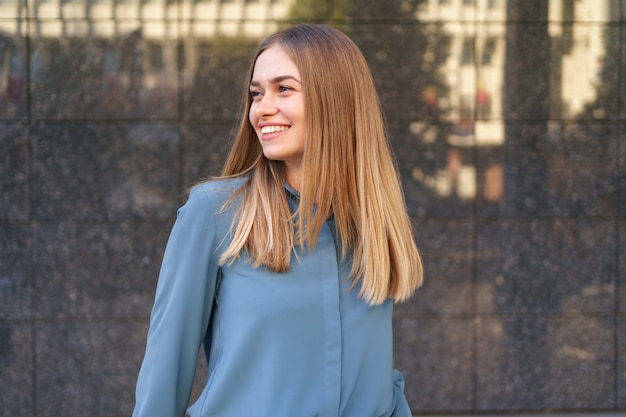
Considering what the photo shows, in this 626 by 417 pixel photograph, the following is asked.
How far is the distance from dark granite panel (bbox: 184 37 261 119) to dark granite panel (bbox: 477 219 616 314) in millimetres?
1905

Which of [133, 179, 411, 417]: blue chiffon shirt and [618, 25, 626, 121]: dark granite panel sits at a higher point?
[618, 25, 626, 121]: dark granite panel

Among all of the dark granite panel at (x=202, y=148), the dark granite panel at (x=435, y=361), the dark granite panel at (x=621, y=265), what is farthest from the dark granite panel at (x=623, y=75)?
the dark granite panel at (x=202, y=148)

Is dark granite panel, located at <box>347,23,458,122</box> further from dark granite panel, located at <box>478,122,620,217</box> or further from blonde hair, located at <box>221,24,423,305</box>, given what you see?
blonde hair, located at <box>221,24,423,305</box>

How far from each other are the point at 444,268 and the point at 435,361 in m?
0.64

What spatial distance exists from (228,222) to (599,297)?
13.0ft

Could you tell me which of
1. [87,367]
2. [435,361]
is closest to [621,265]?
[435,361]

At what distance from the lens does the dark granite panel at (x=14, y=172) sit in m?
4.98

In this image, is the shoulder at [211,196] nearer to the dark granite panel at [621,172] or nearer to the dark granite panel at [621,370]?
the dark granite panel at [621,172]

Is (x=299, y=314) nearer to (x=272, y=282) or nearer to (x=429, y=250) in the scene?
(x=272, y=282)

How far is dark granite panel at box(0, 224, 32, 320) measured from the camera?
16.4ft

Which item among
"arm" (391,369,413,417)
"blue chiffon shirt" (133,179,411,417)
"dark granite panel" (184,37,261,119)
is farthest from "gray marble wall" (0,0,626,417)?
"blue chiffon shirt" (133,179,411,417)

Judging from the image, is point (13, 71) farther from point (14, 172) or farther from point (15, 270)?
point (15, 270)

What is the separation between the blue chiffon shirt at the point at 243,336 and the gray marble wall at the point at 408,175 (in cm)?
315

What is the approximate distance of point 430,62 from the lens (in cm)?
509
